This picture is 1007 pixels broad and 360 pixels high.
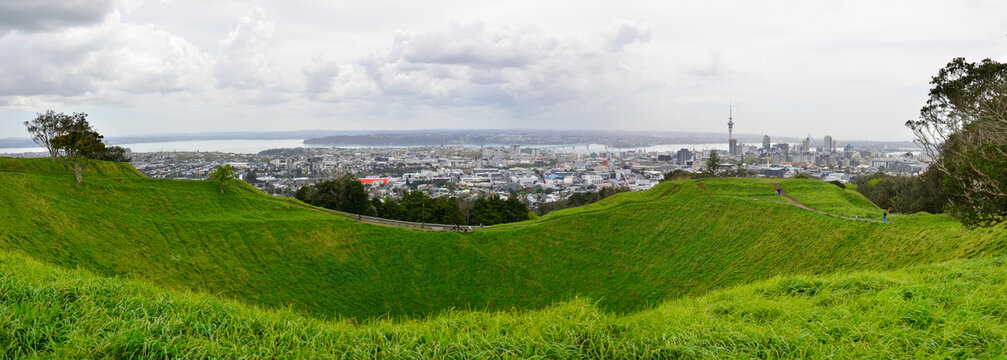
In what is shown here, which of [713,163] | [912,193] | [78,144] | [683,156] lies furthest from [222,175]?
[683,156]

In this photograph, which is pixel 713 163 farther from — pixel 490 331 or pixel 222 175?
pixel 490 331

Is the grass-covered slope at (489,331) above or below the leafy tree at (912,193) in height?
above

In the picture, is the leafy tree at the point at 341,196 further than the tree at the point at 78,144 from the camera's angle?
Yes

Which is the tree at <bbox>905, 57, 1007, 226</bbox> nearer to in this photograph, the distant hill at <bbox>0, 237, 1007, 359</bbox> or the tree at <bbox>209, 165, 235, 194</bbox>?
the distant hill at <bbox>0, 237, 1007, 359</bbox>

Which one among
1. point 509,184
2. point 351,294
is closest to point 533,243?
point 351,294

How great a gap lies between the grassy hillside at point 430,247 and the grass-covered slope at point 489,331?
10181 mm

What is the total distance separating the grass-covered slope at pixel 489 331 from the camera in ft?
12.6

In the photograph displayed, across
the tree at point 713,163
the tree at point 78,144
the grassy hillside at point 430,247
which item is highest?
the tree at point 78,144

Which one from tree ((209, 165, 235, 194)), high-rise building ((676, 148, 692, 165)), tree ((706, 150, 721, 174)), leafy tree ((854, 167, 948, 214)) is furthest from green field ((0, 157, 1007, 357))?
high-rise building ((676, 148, 692, 165))

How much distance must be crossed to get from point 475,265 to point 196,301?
17.1 m

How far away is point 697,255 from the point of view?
813 inches

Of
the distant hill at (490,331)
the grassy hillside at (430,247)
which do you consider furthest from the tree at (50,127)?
the distant hill at (490,331)

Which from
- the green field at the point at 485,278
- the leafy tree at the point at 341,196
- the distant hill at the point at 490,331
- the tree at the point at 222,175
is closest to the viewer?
the distant hill at the point at 490,331

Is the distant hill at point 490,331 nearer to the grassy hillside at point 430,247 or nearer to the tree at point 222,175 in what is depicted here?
the grassy hillside at point 430,247
